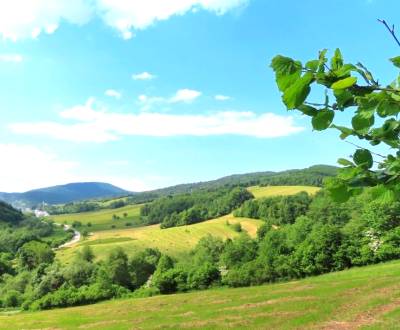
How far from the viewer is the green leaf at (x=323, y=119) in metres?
2.96

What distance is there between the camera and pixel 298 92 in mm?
2801

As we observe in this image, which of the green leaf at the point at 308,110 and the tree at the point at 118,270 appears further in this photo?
the tree at the point at 118,270

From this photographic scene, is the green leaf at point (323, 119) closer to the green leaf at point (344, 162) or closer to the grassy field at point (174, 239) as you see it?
the green leaf at point (344, 162)

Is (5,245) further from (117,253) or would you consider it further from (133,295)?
(133,295)

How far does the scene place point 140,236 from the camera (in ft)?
590

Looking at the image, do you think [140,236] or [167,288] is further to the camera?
[140,236]

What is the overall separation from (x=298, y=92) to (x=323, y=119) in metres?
0.31

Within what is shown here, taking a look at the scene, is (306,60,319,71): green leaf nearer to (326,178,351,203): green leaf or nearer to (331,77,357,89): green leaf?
(331,77,357,89): green leaf

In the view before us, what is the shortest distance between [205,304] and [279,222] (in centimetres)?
10563

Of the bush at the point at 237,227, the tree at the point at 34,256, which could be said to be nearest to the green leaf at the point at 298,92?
the tree at the point at 34,256

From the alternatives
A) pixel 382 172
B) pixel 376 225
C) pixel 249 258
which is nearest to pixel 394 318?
pixel 382 172

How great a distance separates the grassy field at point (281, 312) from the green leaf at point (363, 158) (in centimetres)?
2809

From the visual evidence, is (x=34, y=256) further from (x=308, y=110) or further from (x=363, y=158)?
(x=308, y=110)

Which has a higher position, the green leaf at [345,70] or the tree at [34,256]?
the green leaf at [345,70]
